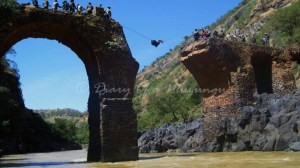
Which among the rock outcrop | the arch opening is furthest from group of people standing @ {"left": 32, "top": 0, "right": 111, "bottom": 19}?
the arch opening

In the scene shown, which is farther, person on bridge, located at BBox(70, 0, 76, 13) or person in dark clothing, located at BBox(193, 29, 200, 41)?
person in dark clothing, located at BBox(193, 29, 200, 41)

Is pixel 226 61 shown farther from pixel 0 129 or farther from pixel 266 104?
pixel 0 129

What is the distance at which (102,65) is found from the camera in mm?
16094

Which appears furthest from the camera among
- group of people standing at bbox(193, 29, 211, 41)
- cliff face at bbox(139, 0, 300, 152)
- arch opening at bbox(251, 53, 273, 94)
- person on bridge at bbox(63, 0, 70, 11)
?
arch opening at bbox(251, 53, 273, 94)

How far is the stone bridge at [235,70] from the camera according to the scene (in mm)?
22953

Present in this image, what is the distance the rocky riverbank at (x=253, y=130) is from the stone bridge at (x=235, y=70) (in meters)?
0.94

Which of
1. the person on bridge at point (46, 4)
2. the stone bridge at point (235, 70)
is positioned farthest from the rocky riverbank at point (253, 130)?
the person on bridge at point (46, 4)

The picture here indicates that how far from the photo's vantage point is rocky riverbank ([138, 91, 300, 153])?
703 inches

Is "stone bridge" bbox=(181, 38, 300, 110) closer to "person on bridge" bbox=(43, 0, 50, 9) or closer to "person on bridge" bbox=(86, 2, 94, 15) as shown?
"person on bridge" bbox=(86, 2, 94, 15)

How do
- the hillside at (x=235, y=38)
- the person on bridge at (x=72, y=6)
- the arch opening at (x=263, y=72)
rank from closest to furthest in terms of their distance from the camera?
the person on bridge at (x=72, y=6) → the arch opening at (x=263, y=72) → the hillside at (x=235, y=38)

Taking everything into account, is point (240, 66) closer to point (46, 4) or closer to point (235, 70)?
point (235, 70)

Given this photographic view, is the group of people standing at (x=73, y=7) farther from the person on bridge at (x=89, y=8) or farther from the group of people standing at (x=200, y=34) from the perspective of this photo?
the group of people standing at (x=200, y=34)

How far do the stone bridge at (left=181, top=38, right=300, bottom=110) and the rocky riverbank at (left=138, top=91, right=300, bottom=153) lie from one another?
94 centimetres

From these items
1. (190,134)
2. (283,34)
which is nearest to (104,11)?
(190,134)
